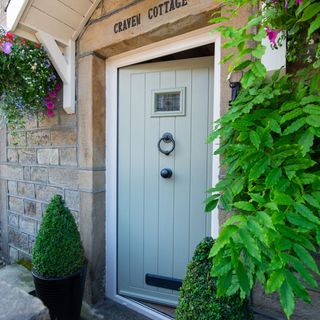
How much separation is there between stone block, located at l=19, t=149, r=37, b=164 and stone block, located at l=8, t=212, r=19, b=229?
627 millimetres

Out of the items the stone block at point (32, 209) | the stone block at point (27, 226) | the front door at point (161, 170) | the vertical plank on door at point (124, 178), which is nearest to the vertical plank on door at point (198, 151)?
the front door at point (161, 170)

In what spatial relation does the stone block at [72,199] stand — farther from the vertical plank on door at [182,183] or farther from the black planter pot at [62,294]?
the vertical plank on door at [182,183]

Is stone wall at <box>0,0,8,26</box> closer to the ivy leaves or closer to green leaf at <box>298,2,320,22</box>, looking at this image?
the ivy leaves

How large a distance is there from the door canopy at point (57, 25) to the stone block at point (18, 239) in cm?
153

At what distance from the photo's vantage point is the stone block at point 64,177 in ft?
7.56

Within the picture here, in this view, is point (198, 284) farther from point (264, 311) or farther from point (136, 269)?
point (136, 269)

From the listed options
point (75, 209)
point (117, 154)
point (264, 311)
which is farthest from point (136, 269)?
point (264, 311)

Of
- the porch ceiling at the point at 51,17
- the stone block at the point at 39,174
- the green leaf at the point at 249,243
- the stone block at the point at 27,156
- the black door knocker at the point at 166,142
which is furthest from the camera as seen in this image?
the stone block at the point at 27,156

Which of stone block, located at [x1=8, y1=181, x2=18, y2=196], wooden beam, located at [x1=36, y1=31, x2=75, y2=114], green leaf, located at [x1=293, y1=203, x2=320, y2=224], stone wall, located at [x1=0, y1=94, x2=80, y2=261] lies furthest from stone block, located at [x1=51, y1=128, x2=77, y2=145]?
green leaf, located at [x1=293, y1=203, x2=320, y2=224]

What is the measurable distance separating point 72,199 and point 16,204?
Result: 100 cm

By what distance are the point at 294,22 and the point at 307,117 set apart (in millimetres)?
461

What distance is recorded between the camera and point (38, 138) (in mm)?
2607

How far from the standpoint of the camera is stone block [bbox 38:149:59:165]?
2.44 metres

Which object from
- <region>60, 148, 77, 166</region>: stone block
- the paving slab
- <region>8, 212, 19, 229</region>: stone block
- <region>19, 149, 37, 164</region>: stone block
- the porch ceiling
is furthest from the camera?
<region>8, 212, 19, 229</region>: stone block
